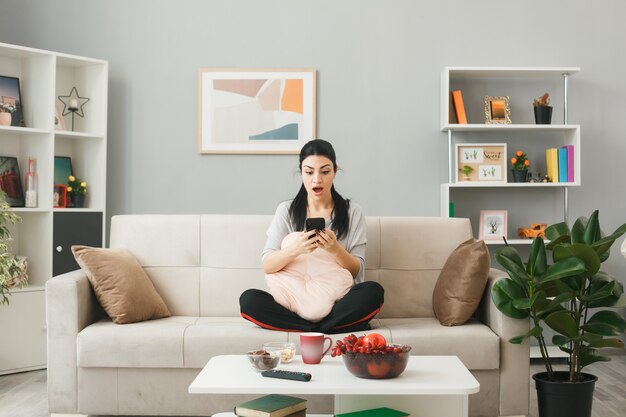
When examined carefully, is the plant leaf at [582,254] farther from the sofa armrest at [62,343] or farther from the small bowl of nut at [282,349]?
the sofa armrest at [62,343]

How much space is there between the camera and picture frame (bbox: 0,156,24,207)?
4285mm

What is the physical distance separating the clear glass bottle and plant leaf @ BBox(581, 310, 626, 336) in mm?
3037

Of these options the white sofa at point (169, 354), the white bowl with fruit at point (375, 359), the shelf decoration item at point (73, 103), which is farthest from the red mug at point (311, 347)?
the shelf decoration item at point (73, 103)

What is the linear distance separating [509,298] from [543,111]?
6.53ft

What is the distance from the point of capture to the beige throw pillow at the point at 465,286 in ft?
10.4

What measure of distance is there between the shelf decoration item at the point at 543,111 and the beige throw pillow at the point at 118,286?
2606 millimetres

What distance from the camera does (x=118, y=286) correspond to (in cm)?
319

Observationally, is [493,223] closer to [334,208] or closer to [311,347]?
[334,208]

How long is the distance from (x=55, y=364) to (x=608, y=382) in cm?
269

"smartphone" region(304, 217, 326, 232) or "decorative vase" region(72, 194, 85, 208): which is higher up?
"decorative vase" region(72, 194, 85, 208)

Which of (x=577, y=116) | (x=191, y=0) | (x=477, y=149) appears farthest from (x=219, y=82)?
(x=577, y=116)

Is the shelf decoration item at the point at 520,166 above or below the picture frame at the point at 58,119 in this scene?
below

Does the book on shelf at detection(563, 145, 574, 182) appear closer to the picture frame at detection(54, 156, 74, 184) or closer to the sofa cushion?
the sofa cushion

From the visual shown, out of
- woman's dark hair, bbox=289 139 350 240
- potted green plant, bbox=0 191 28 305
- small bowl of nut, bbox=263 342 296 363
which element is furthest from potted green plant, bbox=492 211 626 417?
potted green plant, bbox=0 191 28 305
